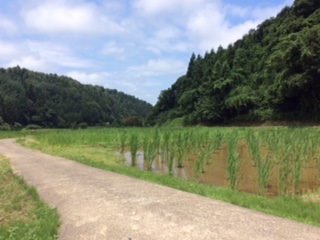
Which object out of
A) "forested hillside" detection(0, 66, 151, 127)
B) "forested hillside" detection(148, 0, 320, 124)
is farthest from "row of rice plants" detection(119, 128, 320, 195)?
"forested hillside" detection(0, 66, 151, 127)

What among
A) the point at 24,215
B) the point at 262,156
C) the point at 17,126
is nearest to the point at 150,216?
the point at 24,215

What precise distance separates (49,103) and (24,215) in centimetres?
8368

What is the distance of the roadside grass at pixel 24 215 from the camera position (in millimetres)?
4855

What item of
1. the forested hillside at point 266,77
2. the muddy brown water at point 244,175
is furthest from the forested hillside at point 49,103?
the muddy brown water at point 244,175

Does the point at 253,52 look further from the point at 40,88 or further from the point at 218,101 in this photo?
the point at 40,88

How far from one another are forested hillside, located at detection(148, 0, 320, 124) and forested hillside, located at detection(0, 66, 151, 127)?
27353mm

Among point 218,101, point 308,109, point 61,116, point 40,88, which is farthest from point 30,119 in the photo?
point 308,109

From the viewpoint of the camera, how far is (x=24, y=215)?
5.91 m

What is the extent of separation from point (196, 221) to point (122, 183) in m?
3.14

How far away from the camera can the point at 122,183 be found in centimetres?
754

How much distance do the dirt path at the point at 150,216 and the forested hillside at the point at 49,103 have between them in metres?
61.9

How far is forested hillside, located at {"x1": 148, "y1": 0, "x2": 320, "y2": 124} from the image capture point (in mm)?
24594

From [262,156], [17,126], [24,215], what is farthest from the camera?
[17,126]

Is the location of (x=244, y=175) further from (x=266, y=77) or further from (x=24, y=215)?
(x=266, y=77)
